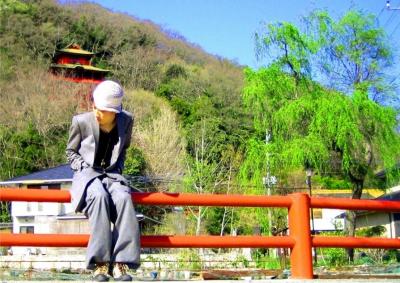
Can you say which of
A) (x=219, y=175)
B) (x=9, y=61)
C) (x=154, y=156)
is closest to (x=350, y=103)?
(x=219, y=175)

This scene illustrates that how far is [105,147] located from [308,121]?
647 inches

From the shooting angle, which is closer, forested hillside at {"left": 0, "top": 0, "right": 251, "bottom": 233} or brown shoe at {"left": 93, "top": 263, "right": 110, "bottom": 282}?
brown shoe at {"left": 93, "top": 263, "right": 110, "bottom": 282}

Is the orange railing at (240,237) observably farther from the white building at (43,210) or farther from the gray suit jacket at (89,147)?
the white building at (43,210)

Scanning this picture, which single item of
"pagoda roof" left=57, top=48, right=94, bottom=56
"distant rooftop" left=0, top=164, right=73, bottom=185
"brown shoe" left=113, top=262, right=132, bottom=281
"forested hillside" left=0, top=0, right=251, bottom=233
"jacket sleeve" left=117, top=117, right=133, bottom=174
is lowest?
"brown shoe" left=113, top=262, right=132, bottom=281

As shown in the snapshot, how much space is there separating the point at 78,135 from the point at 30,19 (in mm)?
56666

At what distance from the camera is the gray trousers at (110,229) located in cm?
310

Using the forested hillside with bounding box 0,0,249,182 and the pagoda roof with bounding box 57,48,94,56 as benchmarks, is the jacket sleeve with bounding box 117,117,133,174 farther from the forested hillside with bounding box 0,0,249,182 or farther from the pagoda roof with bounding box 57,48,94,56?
the pagoda roof with bounding box 57,48,94,56

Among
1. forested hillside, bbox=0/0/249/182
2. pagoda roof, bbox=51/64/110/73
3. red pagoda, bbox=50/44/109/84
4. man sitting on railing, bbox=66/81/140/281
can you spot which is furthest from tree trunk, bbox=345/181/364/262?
red pagoda, bbox=50/44/109/84

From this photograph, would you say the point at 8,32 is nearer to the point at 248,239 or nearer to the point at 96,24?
the point at 96,24

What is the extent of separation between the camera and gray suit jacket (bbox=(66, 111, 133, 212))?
3.39 meters

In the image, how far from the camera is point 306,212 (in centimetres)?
379

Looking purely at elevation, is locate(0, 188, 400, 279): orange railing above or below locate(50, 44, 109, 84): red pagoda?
below

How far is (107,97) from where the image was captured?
333 cm

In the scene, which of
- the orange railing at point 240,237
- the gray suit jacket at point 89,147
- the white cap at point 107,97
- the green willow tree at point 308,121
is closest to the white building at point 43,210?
the green willow tree at point 308,121
